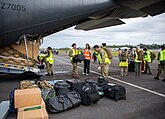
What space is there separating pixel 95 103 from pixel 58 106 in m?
1.12

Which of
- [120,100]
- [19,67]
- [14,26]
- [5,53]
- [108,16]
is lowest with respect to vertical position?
[120,100]

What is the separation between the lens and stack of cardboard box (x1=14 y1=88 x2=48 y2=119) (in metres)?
3.33

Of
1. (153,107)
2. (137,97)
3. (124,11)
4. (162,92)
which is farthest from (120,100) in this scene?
(124,11)

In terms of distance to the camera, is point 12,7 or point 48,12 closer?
point 12,7

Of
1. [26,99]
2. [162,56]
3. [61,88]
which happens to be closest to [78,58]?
[61,88]

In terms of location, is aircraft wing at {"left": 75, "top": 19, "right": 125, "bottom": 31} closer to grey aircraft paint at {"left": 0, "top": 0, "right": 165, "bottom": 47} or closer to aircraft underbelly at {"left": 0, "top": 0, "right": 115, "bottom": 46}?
grey aircraft paint at {"left": 0, "top": 0, "right": 165, "bottom": 47}

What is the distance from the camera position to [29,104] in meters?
3.71

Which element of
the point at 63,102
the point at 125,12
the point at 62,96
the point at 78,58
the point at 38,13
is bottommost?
the point at 63,102

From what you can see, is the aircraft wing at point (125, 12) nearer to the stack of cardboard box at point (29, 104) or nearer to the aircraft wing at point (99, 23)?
the aircraft wing at point (99, 23)

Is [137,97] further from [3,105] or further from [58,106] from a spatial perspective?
[3,105]

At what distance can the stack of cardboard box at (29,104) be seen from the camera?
3.33m

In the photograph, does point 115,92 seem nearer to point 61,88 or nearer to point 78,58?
point 61,88

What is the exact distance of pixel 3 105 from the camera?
4.28 metres

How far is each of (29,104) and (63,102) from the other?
0.81 metres
